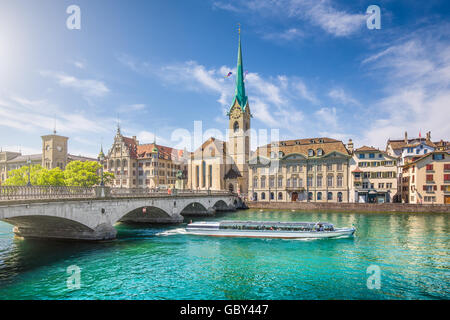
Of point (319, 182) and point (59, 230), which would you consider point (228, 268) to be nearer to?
point (59, 230)

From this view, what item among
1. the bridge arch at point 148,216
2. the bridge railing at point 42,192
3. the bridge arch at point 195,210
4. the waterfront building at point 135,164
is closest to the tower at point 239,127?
the waterfront building at point 135,164

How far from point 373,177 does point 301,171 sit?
18.0 m

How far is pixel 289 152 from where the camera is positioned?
83.8 m

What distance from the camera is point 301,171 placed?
81812 mm

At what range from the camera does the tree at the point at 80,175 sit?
2453 inches

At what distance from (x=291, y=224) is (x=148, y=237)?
18061 millimetres

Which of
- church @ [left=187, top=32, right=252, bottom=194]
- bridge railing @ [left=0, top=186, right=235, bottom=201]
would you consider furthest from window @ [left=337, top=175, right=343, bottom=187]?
bridge railing @ [left=0, top=186, right=235, bottom=201]

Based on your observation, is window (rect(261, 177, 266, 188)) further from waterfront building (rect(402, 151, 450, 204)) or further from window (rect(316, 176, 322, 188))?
waterfront building (rect(402, 151, 450, 204))

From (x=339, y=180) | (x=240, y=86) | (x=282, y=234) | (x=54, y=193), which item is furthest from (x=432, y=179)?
(x=54, y=193)

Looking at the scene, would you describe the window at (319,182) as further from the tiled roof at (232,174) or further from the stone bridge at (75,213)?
the stone bridge at (75,213)

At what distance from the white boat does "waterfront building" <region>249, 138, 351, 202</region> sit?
143 feet

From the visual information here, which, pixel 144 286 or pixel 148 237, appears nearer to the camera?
pixel 144 286

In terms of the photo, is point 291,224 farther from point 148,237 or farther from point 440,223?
point 440,223
